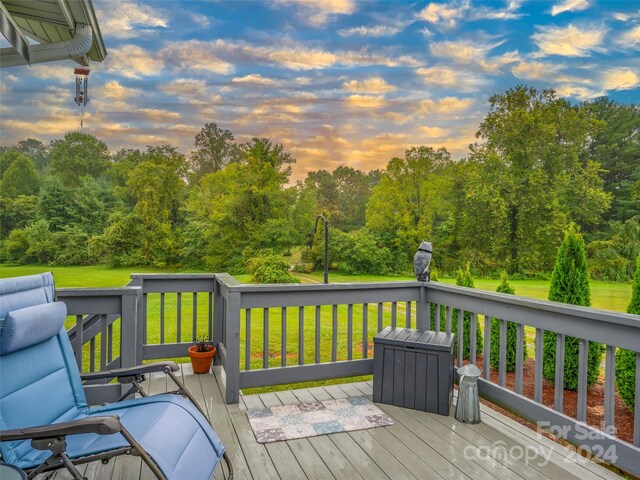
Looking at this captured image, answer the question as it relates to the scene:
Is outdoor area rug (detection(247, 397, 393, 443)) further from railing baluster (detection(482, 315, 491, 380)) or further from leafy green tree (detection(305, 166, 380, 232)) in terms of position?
leafy green tree (detection(305, 166, 380, 232))

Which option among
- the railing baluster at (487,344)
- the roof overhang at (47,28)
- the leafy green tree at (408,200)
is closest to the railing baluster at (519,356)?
the railing baluster at (487,344)

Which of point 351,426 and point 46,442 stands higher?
point 46,442

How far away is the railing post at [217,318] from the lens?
13.5ft

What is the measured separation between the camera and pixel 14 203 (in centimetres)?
1017

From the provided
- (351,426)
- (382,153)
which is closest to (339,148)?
(382,153)

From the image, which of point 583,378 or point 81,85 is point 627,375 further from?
point 81,85

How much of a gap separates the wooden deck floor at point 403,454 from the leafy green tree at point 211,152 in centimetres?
1099

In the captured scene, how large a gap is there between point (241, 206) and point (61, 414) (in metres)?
11.1

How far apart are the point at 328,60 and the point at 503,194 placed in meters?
7.22

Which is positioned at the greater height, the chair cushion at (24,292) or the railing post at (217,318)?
the chair cushion at (24,292)

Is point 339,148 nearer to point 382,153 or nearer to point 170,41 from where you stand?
point 382,153

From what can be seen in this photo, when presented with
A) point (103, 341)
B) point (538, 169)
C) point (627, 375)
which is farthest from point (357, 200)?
point (103, 341)

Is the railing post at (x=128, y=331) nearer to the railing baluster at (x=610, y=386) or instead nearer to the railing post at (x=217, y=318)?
the railing post at (x=217, y=318)

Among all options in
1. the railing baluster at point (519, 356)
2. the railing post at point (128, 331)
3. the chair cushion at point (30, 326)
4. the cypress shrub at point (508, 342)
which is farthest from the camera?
the cypress shrub at point (508, 342)
